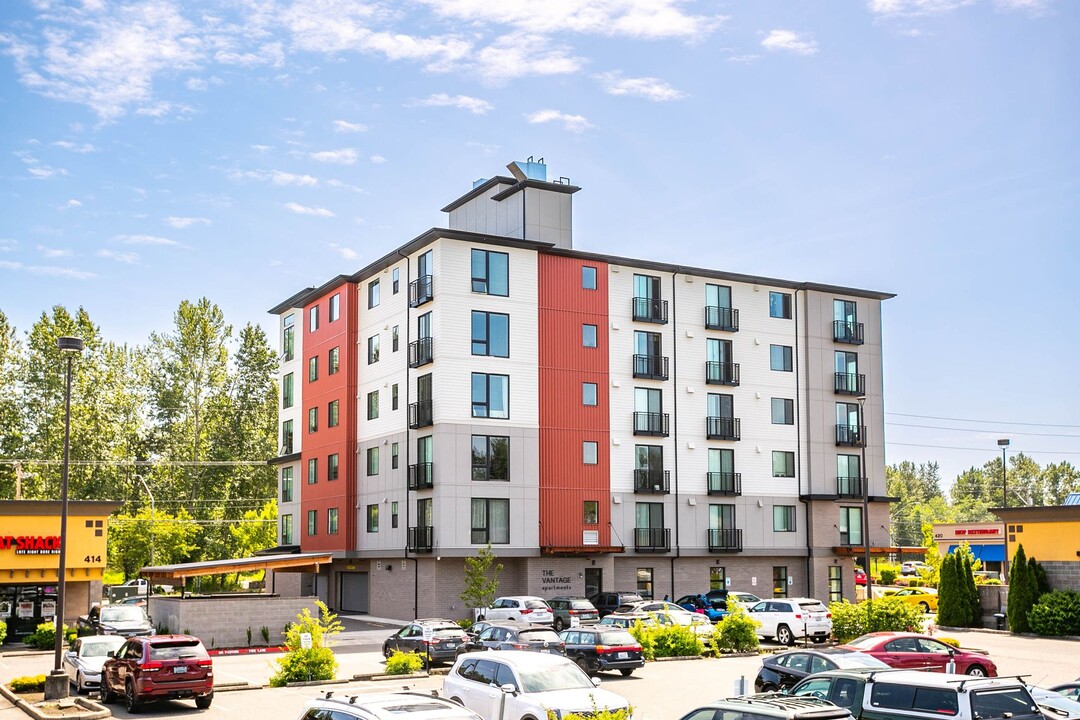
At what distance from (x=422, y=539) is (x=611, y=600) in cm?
902

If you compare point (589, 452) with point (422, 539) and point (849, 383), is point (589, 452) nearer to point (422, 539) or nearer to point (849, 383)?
point (422, 539)

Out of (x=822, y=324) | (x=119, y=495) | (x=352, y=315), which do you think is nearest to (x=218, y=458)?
(x=119, y=495)

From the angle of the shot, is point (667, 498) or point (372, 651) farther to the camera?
point (667, 498)

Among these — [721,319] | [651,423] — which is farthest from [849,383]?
[651,423]

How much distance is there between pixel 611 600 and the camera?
2003 inches

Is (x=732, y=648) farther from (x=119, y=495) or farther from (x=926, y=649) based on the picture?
(x=119, y=495)

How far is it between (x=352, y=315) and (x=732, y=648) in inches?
1201

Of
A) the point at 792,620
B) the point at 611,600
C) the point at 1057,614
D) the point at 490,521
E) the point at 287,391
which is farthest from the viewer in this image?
the point at 287,391

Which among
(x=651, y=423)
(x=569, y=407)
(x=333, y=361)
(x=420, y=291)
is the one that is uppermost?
(x=420, y=291)

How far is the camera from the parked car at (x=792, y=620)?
41000 mm

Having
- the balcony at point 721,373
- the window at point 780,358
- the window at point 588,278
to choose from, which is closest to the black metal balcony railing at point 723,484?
the balcony at point 721,373

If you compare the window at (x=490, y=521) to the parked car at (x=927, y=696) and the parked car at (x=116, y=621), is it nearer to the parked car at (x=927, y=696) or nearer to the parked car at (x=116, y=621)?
the parked car at (x=116, y=621)

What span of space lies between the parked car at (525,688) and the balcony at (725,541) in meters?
37.9

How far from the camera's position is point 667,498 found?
57.1 metres
